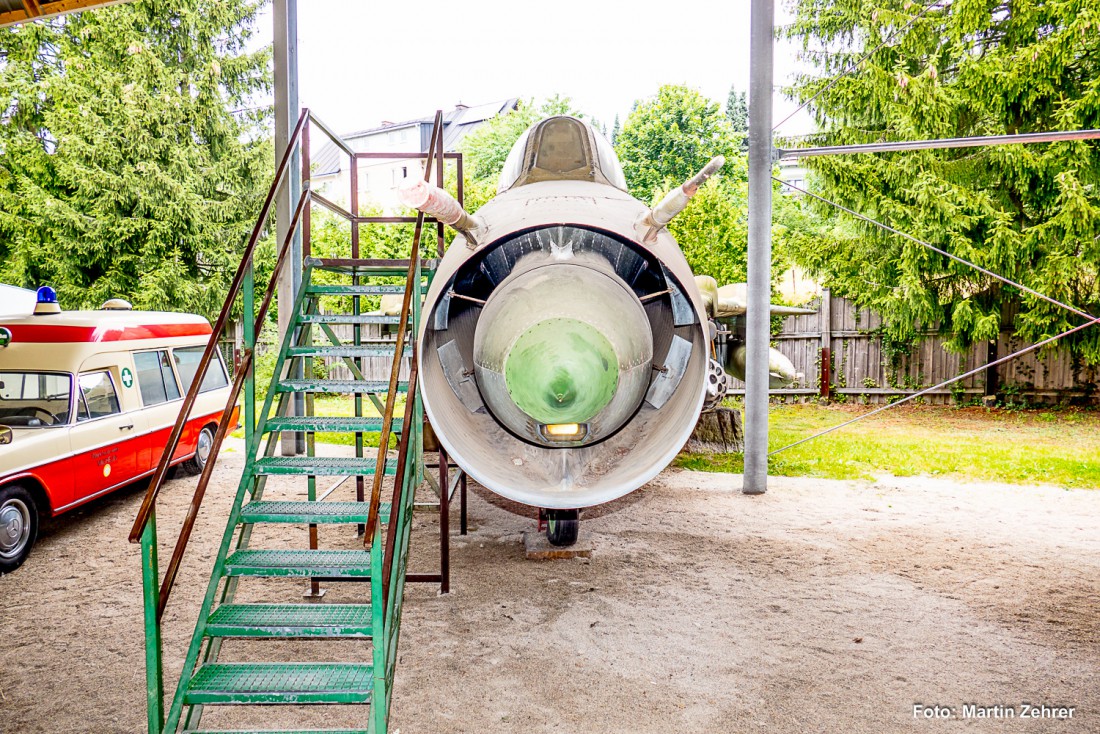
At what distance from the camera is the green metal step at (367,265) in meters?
5.39

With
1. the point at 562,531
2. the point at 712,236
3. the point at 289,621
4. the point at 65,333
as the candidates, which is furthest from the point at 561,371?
the point at 712,236

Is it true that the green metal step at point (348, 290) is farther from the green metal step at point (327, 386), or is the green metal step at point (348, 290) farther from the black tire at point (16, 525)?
the black tire at point (16, 525)

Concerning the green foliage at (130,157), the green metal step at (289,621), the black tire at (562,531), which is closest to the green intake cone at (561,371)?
the green metal step at (289,621)

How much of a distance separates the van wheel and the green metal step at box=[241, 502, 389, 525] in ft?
19.1

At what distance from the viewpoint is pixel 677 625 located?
4574 millimetres

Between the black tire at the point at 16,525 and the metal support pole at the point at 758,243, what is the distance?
23.0 feet

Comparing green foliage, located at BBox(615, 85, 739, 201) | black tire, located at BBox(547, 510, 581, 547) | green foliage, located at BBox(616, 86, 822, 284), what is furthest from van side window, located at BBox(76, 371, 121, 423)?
green foliage, located at BBox(615, 85, 739, 201)

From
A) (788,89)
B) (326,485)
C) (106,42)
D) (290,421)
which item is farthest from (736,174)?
(290,421)

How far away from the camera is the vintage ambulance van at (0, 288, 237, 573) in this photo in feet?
19.2

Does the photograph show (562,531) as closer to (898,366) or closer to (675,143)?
(898,366)

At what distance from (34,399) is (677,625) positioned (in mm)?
6395

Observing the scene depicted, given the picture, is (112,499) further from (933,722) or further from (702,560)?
(933,722)

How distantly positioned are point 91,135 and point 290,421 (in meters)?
16.7

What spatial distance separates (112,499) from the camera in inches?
327
